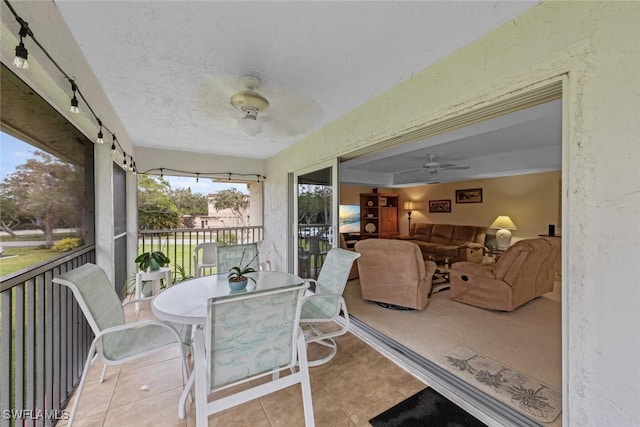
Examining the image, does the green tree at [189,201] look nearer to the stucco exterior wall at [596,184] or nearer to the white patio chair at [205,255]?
the white patio chair at [205,255]

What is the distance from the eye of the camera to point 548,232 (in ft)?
17.2

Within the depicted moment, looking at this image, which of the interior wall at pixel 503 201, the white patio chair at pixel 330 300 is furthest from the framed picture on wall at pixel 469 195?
the white patio chair at pixel 330 300

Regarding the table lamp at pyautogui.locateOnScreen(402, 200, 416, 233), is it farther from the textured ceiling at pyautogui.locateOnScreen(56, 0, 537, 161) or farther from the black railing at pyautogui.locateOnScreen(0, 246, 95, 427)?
the black railing at pyautogui.locateOnScreen(0, 246, 95, 427)

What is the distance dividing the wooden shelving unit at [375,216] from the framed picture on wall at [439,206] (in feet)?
4.23

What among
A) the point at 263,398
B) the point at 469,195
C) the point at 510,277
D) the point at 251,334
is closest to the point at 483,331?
the point at 510,277

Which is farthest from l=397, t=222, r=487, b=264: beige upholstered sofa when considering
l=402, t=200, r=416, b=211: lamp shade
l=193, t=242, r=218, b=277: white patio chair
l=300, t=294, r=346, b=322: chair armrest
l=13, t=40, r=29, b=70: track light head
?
l=13, t=40, r=29, b=70: track light head

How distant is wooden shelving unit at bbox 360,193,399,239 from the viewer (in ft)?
26.5

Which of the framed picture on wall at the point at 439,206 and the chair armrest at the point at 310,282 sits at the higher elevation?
the framed picture on wall at the point at 439,206

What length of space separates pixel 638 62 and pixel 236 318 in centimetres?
210

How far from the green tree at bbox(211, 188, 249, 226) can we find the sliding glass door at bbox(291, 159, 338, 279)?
2.31m

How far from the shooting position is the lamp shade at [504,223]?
5.70m

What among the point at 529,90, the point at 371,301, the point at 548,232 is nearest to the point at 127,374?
the point at 371,301

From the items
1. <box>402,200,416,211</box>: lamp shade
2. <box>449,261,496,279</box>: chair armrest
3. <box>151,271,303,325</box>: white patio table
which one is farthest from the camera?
<box>402,200,416,211</box>: lamp shade

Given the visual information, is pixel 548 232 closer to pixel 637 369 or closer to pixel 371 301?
pixel 371 301
